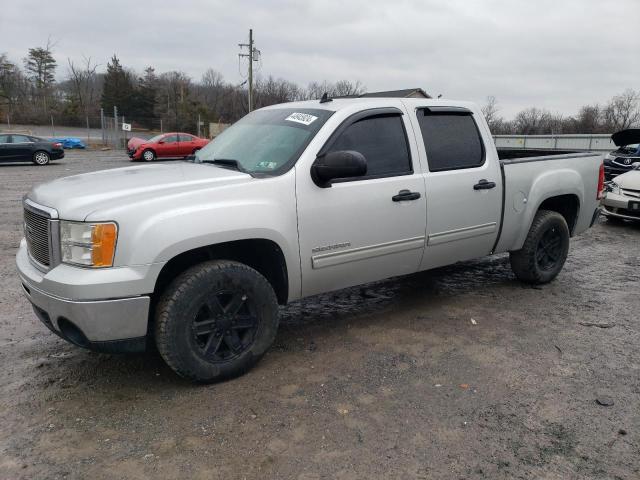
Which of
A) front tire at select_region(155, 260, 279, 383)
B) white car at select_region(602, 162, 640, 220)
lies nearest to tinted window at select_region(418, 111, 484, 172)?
front tire at select_region(155, 260, 279, 383)

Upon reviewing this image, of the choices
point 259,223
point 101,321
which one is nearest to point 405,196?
point 259,223

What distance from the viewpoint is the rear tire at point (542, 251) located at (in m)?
5.28

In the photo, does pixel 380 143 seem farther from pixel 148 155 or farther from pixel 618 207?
pixel 148 155

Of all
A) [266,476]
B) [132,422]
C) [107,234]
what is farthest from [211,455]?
[107,234]

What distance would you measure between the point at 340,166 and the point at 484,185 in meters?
1.74

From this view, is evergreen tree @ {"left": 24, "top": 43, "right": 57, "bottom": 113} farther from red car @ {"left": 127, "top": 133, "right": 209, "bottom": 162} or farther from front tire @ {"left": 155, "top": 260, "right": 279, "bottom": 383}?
front tire @ {"left": 155, "top": 260, "right": 279, "bottom": 383}

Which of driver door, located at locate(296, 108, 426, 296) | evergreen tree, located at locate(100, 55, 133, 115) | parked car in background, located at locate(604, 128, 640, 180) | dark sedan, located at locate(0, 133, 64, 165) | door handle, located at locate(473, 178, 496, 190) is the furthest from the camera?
evergreen tree, located at locate(100, 55, 133, 115)

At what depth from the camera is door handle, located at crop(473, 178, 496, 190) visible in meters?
4.59

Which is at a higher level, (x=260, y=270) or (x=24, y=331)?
(x=260, y=270)

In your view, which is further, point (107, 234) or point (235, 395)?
point (235, 395)

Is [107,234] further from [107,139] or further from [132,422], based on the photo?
[107,139]

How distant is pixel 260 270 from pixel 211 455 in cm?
141

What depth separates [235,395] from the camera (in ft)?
10.8

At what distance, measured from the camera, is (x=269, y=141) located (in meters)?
4.00
